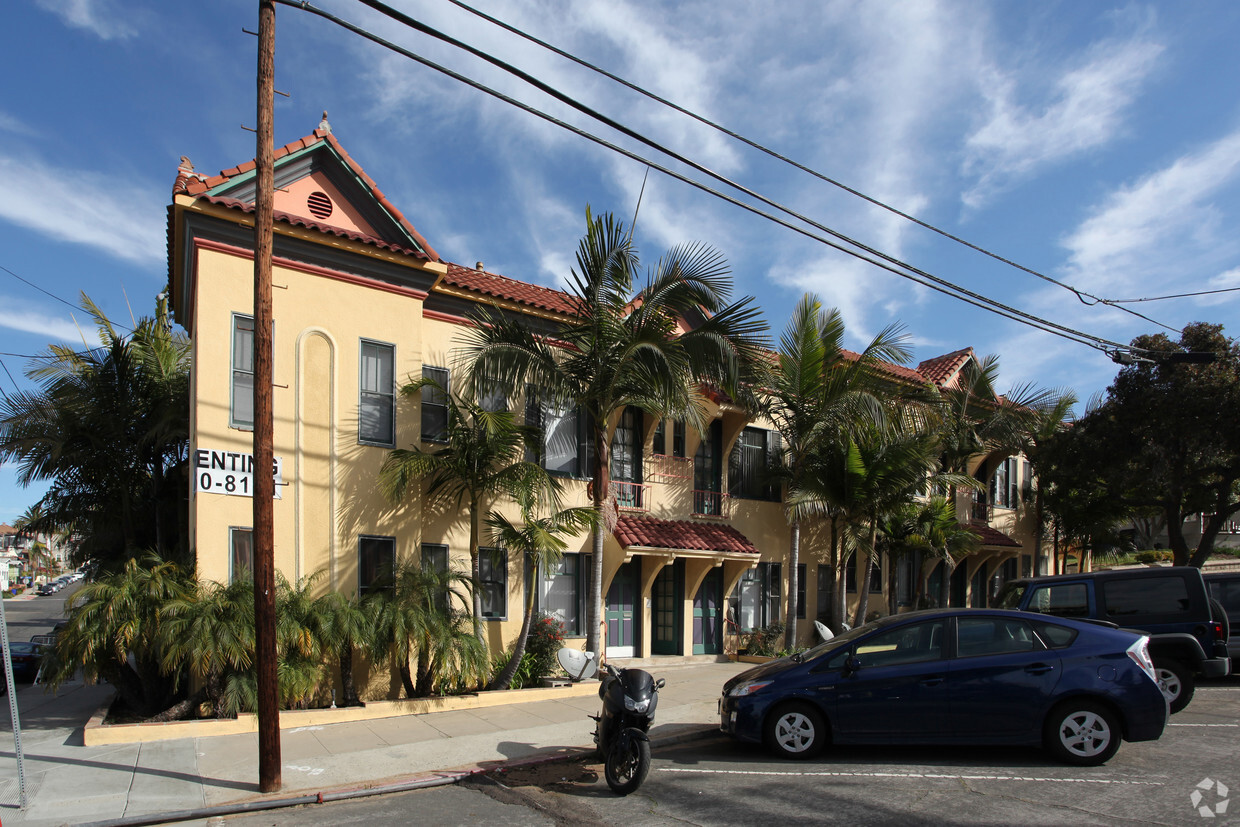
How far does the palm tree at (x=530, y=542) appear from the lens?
42.2 feet

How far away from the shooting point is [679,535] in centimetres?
1612

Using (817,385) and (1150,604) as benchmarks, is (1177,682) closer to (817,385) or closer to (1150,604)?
(1150,604)

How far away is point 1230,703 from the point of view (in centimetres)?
1150

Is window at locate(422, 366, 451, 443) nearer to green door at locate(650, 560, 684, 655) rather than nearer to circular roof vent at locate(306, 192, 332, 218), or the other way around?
circular roof vent at locate(306, 192, 332, 218)

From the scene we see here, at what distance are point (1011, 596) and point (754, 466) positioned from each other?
7.33m

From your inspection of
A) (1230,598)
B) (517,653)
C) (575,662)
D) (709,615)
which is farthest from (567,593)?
(1230,598)

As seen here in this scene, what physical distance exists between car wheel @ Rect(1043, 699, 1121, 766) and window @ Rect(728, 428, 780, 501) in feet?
34.4

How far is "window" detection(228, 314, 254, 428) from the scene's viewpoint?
12.1 meters

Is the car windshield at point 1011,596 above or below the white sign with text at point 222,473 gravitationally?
below

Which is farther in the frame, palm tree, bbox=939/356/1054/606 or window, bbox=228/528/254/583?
palm tree, bbox=939/356/1054/606

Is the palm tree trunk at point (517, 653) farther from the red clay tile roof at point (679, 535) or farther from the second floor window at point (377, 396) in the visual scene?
the second floor window at point (377, 396)

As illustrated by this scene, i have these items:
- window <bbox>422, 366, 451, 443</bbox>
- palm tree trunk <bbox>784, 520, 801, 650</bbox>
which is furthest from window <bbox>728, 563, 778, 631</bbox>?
window <bbox>422, 366, 451, 443</bbox>

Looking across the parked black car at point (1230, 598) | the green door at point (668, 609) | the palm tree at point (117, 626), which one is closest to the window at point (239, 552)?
the palm tree at point (117, 626)

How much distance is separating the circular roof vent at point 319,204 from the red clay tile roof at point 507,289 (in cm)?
217
